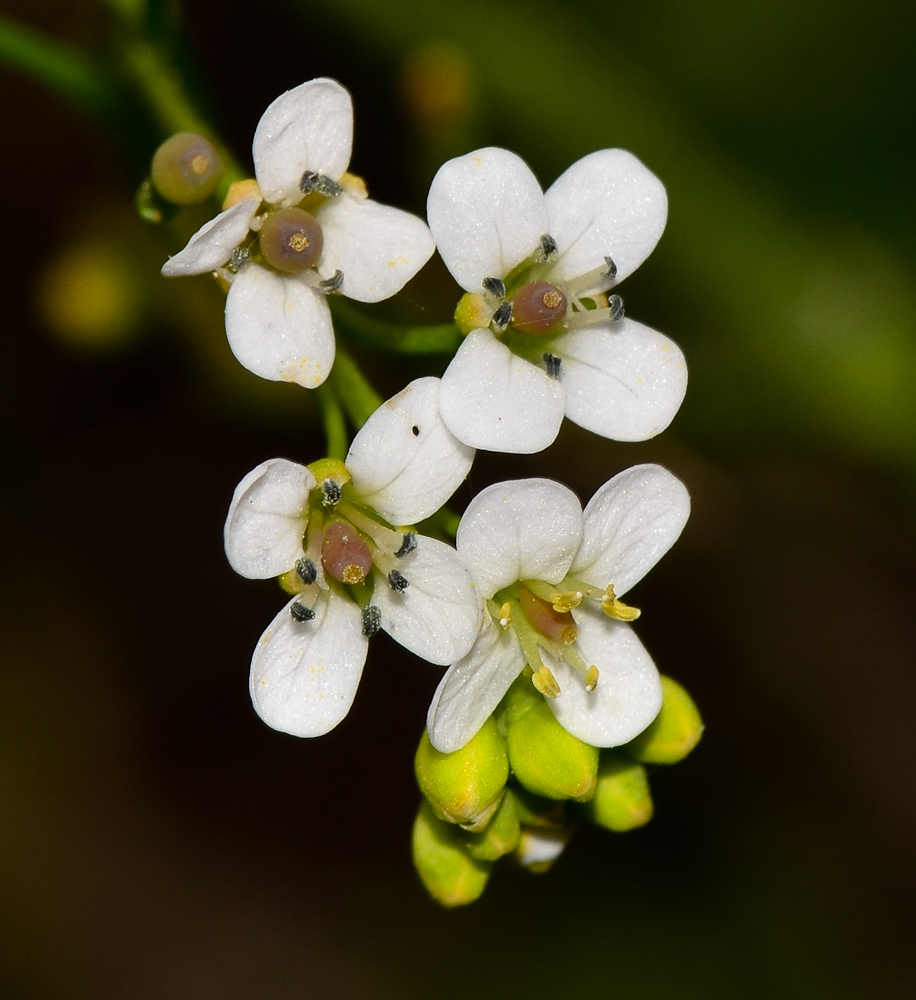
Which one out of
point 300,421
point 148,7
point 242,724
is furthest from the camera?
point 242,724

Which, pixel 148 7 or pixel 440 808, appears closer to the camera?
pixel 440 808

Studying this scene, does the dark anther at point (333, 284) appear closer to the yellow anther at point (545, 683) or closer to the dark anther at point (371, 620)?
the dark anther at point (371, 620)

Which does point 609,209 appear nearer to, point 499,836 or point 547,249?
point 547,249

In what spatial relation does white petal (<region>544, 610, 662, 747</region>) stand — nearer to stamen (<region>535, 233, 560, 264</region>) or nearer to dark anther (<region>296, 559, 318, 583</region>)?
dark anther (<region>296, 559, 318, 583</region>)

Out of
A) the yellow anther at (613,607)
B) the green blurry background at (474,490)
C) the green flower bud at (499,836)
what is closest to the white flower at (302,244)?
the yellow anther at (613,607)

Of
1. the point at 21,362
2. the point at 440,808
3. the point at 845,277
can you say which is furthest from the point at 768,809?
the point at 21,362

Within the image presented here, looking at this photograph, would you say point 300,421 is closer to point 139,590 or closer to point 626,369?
point 139,590

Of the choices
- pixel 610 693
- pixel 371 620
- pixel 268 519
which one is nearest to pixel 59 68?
pixel 268 519
